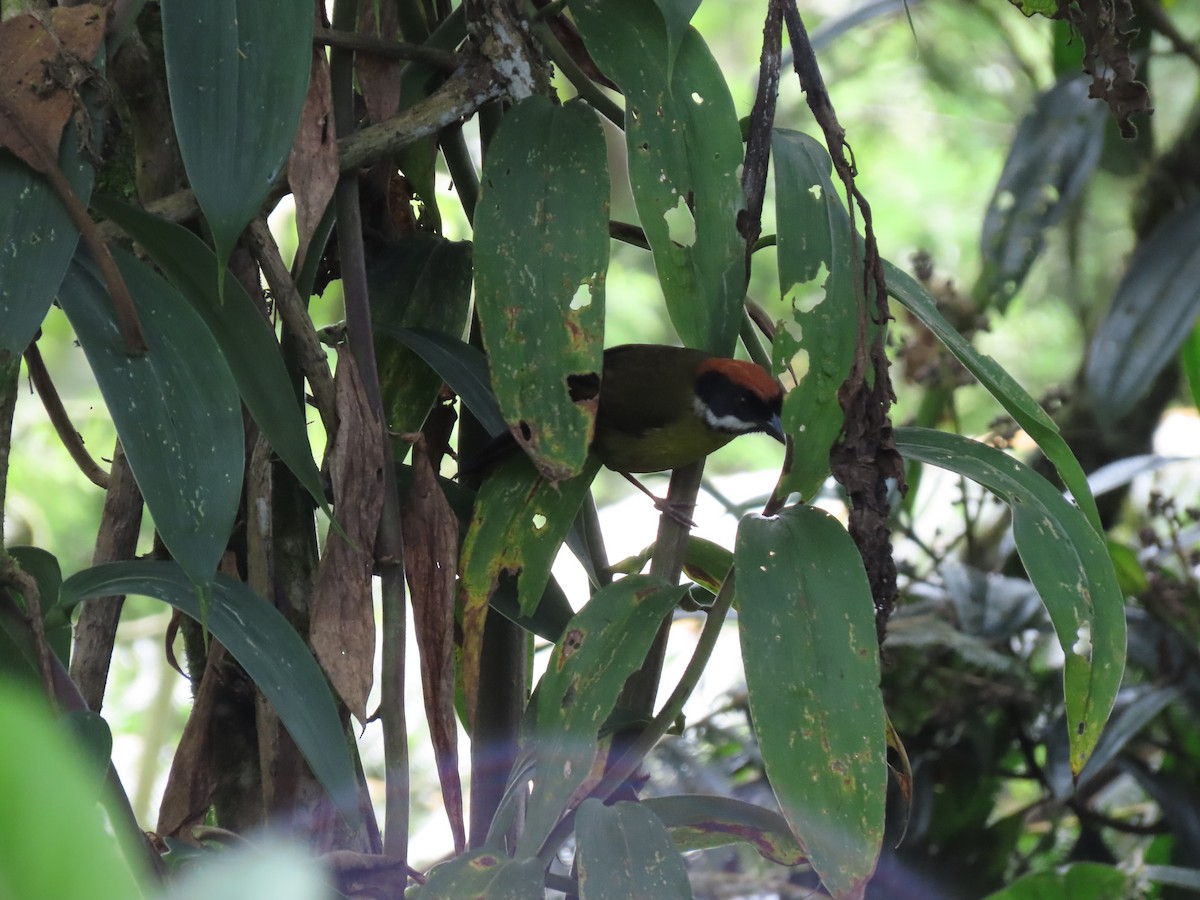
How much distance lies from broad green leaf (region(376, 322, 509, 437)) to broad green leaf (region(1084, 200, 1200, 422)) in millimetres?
1471

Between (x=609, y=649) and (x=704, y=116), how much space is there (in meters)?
0.49

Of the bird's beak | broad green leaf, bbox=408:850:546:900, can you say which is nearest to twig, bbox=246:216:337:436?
broad green leaf, bbox=408:850:546:900

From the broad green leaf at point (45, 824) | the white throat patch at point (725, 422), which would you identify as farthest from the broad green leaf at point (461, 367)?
the broad green leaf at point (45, 824)

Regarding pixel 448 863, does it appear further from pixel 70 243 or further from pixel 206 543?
pixel 70 243

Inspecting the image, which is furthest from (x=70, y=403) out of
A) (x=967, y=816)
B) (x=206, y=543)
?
(x=206, y=543)

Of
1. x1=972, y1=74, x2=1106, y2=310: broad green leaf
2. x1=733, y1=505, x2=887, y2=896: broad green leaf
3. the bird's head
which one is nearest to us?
x1=733, y1=505, x2=887, y2=896: broad green leaf

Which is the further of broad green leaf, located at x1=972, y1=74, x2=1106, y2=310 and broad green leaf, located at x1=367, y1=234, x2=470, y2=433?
broad green leaf, located at x1=972, y1=74, x2=1106, y2=310

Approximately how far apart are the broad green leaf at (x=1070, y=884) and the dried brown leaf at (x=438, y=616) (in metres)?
1.15

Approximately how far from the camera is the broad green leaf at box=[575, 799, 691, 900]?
33.4 inches

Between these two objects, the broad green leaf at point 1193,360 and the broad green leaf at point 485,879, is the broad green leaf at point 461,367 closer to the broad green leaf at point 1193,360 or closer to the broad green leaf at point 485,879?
the broad green leaf at point 485,879

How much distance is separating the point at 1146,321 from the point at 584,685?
1.75m

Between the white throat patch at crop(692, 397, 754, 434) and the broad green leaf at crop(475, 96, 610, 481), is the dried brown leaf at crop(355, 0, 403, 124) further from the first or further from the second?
the white throat patch at crop(692, 397, 754, 434)

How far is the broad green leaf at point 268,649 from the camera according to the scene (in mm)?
926

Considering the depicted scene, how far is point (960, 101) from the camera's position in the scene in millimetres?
5074
